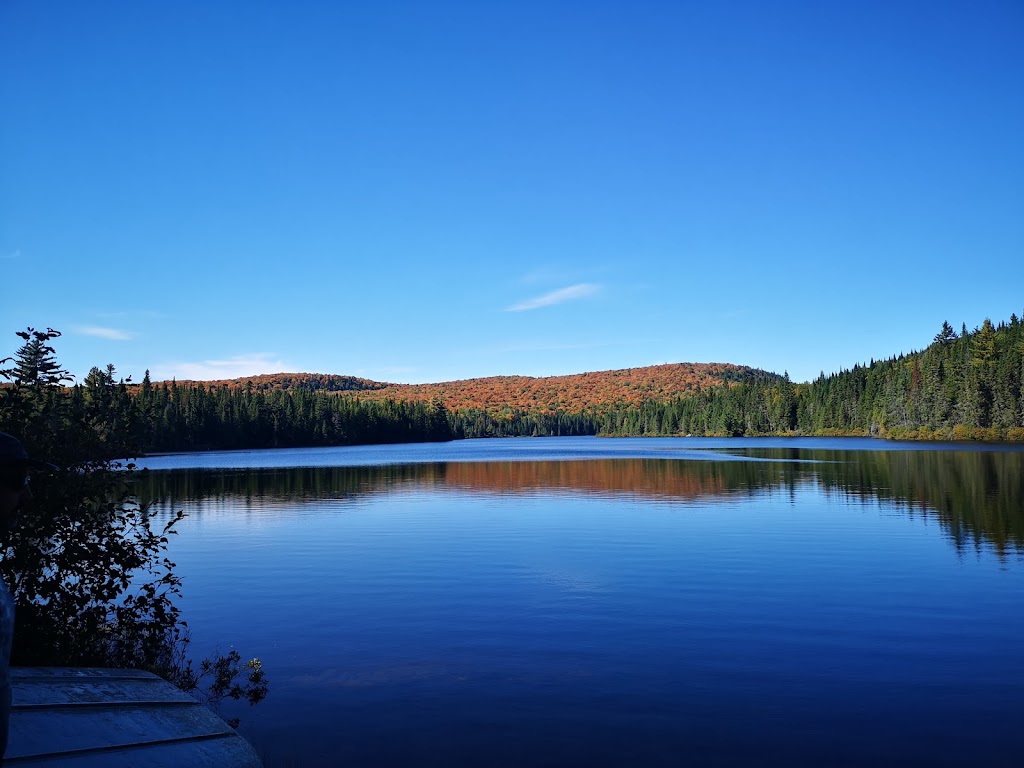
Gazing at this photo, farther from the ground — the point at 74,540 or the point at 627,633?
the point at 74,540

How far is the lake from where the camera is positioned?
11.3 metres

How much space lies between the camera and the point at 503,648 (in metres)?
16.1

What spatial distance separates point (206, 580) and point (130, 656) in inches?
417

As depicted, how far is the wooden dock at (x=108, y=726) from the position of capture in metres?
7.85

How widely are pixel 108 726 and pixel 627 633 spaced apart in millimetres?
10982

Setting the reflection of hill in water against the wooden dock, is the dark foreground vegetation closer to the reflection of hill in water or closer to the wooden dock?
the wooden dock

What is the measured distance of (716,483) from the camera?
57.9 meters

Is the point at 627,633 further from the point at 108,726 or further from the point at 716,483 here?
the point at 716,483

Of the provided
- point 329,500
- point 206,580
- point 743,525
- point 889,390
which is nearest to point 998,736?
point 206,580

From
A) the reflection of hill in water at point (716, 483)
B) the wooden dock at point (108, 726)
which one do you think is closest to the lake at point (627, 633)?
the reflection of hill in water at point (716, 483)

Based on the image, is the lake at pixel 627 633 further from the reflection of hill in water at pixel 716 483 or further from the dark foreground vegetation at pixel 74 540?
the dark foreground vegetation at pixel 74 540

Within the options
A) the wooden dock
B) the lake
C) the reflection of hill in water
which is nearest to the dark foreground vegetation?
the lake

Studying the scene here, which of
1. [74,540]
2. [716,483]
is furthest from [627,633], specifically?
[716,483]

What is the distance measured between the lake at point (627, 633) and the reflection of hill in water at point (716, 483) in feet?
2.61
